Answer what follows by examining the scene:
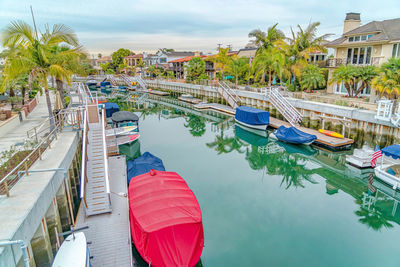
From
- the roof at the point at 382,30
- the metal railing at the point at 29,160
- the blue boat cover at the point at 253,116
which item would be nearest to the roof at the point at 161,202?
the metal railing at the point at 29,160

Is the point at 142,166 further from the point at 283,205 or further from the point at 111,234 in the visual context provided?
the point at 283,205

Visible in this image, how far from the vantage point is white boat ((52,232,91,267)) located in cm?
848

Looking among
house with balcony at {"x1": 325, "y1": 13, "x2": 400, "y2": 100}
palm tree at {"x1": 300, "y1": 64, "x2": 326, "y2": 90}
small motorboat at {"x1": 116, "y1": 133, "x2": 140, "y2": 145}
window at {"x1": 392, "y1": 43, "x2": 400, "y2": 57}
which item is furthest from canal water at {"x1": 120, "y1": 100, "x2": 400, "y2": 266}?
window at {"x1": 392, "y1": 43, "x2": 400, "y2": 57}

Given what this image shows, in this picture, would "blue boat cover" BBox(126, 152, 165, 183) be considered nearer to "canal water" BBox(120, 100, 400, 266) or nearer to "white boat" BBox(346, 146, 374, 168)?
"canal water" BBox(120, 100, 400, 266)

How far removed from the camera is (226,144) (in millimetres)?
30250

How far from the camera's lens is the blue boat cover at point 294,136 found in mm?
26922

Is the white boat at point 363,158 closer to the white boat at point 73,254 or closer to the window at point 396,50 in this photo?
the window at point 396,50

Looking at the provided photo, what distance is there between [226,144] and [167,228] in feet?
69.8

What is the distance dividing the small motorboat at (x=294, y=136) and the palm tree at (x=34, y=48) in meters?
21.5

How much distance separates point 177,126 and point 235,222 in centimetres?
2536

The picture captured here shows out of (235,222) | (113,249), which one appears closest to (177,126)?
(235,222)

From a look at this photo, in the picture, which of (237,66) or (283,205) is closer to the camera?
(283,205)

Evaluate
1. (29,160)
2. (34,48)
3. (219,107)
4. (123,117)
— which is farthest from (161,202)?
(219,107)

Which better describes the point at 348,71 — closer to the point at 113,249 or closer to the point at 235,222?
the point at 235,222
